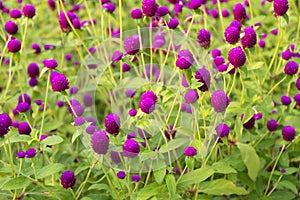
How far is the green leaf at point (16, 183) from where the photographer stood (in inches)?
56.2

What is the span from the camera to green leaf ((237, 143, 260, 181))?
69.7 inches

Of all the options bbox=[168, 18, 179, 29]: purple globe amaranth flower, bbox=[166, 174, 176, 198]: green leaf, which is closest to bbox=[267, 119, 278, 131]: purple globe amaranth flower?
bbox=[168, 18, 179, 29]: purple globe amaranth flower

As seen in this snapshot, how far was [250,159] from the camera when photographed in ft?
5.82

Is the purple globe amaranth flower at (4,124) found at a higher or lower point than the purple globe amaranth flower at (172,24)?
lower

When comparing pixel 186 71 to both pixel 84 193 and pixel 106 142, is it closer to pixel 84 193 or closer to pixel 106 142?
pixel 106 142

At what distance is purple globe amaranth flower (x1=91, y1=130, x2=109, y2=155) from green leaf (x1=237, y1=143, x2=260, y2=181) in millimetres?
598

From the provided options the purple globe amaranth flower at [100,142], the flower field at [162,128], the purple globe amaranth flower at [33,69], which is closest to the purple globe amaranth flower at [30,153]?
the flower field at [162,128]

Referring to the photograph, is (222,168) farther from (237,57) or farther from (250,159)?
(237,57)

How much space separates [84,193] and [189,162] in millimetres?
701

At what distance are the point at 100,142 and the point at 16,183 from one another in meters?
0.29

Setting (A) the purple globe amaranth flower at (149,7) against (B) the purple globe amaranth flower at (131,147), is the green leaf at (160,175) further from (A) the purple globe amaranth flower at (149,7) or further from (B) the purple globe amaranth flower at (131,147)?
(A) the purple globe amaranth flower at (149,7)

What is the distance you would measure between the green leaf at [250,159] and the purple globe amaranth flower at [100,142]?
1.96ft

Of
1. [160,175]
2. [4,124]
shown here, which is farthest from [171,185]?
[4,124]

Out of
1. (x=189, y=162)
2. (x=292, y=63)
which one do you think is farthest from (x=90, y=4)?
(x=189, y=162)
